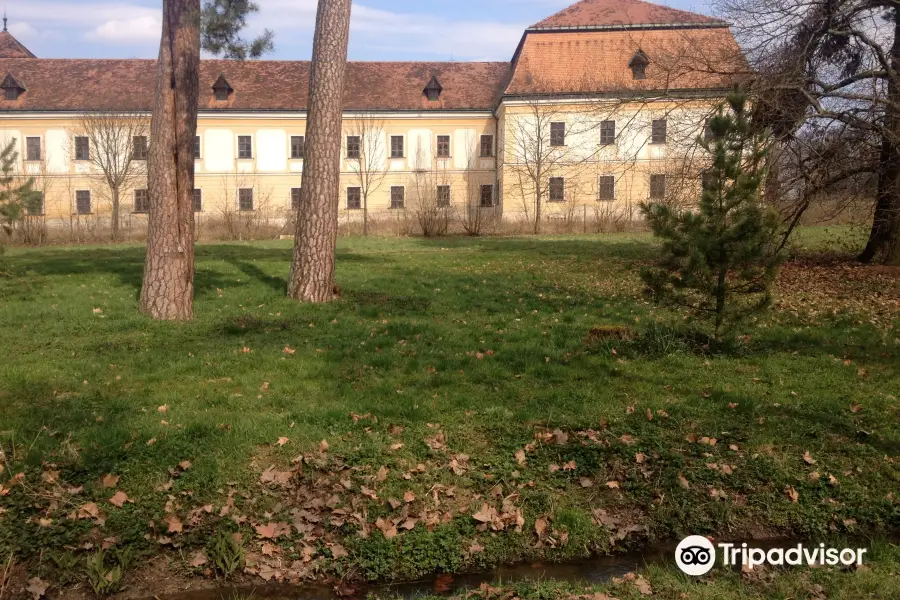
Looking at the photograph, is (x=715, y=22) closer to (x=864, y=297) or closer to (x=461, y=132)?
(x=864, y=297)

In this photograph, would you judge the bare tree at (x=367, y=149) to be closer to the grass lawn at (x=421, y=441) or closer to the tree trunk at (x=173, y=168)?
the tree trunk at (x=173, y=168)

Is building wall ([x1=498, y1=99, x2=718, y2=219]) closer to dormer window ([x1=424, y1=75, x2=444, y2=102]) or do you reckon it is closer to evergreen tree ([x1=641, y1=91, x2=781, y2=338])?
dormer window ([x1=424, y1=75, x2=444, y2=102])

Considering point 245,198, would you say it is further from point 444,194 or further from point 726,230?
point 726,230

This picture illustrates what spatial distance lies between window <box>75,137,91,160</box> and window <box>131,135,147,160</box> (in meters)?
6.74

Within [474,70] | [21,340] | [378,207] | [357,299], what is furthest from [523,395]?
[474,70]

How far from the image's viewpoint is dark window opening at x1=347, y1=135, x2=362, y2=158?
4706 cm

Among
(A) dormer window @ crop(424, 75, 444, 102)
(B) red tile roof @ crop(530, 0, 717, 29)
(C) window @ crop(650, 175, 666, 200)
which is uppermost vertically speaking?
(B) red tile roof @ crop(530, 0, 717, 29)

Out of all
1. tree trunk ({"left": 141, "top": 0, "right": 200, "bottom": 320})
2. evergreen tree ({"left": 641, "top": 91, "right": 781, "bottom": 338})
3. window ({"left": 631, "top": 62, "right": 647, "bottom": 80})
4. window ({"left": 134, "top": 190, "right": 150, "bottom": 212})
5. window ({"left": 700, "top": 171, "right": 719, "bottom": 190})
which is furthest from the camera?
window ({"left": 134, "top": 190, "right": 150, "bottom": 212})

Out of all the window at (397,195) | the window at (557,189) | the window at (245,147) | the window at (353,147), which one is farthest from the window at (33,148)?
the window at (557,189)

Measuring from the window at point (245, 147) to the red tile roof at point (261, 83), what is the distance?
6.40ft

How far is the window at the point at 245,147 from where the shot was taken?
47.5 meters

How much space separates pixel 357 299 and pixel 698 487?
7539mm

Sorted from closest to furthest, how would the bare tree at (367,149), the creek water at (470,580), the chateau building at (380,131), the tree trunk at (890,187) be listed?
the creek water at (470,580), the tree trunk at (890,187), the chateau building at (380,131), the bare tree at (367,149)

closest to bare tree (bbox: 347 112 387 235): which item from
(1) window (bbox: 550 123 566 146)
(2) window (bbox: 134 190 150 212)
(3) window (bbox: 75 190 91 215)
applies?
(1) window (bbox: 550 123 566 146)
